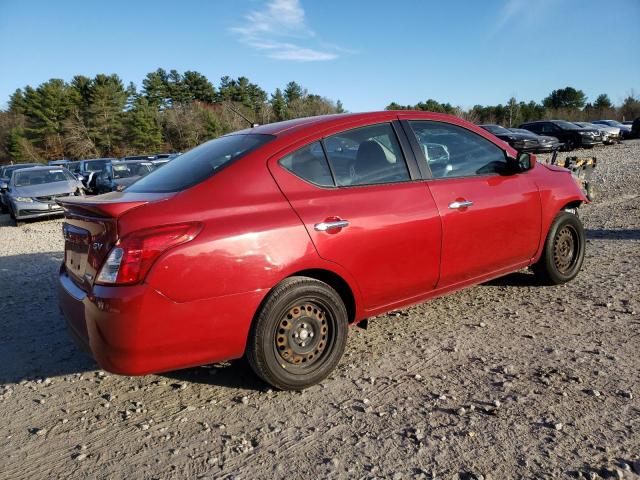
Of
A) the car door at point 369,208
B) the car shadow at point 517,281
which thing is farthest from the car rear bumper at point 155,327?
the car shadow at point 517,281

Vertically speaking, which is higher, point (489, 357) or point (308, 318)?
point (308, 318)

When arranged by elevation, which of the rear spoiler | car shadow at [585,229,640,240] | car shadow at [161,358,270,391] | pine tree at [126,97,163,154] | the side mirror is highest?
pine tree at [126,97,163,154]

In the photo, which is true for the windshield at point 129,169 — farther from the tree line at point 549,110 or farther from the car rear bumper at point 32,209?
the tree line at point 549,110

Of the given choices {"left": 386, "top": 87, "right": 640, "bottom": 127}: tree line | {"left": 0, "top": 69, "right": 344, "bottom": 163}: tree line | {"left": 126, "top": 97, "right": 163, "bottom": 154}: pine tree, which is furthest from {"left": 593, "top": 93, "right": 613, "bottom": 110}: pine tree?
{"left": 126, "top": 97, "right": 163, "bottom": 154}: pine tree

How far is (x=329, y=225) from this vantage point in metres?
3.07

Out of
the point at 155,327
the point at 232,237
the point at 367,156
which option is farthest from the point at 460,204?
the point at 155,327

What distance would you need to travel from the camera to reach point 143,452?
2.53 meters

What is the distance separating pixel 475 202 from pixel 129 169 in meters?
14.6

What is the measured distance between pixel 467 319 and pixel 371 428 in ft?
5.98

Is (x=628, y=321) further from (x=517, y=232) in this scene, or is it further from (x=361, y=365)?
(x=361, y=365)

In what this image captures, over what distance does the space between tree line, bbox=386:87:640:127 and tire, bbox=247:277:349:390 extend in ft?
187

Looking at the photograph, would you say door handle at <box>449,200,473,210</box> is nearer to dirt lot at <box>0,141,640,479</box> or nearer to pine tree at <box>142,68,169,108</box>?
dirt lot at <box>0,141,640,479</box>

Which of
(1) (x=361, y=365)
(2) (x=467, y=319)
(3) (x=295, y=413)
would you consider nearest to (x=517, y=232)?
(2) (x=467, y=319)

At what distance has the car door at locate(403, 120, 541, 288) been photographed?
3.71 m
